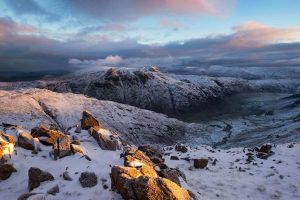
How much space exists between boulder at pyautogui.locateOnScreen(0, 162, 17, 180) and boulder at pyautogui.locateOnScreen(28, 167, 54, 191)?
91.3 inches

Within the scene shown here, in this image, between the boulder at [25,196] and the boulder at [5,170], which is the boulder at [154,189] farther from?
the boulder at [5,170]

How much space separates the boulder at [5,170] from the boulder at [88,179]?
→ 200 inches

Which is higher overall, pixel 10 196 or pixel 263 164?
pixel 10 196

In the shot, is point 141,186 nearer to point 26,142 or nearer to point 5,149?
point 5,149

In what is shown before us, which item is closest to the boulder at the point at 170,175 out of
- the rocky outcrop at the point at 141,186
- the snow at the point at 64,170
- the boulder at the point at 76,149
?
the rocky outcrop at the point at 141,186

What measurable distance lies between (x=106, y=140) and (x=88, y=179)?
29.0 feet

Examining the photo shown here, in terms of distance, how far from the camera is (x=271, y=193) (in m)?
24.8

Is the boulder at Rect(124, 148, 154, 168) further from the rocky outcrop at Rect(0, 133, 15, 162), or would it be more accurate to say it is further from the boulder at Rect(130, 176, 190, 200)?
the rocky outcrop at Rect(0, 133, 15, 162)

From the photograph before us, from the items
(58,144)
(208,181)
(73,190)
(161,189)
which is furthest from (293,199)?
(58,144)

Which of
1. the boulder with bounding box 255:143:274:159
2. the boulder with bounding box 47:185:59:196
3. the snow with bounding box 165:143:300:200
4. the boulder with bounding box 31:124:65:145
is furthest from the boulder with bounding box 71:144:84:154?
the boulder with bounding box 255:143:274:159

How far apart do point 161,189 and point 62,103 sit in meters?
153

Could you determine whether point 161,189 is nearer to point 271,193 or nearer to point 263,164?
point 271,193

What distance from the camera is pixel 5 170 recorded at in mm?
22500

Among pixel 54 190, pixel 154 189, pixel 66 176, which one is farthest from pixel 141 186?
pixel 66 176
